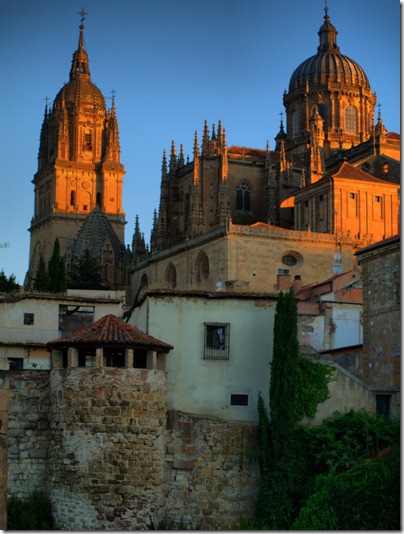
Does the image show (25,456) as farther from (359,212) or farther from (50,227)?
(50,227)

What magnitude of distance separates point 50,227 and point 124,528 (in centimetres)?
6119

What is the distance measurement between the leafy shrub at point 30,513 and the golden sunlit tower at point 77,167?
193 ft

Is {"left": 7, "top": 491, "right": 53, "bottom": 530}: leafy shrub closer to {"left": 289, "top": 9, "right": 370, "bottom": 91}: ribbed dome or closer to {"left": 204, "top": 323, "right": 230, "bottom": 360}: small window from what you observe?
{"left": 204, "top": 323, "right": 230, "bottom": 360}: small window

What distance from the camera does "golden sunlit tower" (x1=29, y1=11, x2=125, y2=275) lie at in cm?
8150

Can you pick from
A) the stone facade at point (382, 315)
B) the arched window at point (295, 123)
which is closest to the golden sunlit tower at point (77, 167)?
the arched window at point (295, 123)

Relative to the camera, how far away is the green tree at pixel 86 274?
197ft

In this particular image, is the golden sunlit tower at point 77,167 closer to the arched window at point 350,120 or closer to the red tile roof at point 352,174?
the arched window at point 350,120

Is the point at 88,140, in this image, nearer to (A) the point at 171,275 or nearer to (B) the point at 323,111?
(B) the point at 323,111

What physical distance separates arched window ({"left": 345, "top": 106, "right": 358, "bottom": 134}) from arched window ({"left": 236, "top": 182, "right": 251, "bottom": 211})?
381 inches

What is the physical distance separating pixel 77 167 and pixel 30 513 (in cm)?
6277

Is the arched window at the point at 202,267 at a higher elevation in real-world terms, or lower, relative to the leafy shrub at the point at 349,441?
higher

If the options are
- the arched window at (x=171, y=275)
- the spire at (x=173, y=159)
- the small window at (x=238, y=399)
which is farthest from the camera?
the spire at (x=173, y=159)

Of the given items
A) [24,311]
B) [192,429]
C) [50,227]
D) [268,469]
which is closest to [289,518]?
[268,469]

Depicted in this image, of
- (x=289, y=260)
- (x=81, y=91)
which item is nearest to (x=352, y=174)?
(x=289, y=260)
